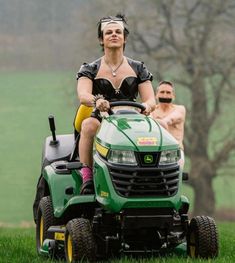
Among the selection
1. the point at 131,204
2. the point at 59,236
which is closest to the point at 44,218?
the point at 59,236

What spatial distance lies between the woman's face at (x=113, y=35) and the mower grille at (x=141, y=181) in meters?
1.43

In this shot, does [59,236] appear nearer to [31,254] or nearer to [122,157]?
[31,254]

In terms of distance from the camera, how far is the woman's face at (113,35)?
871cm

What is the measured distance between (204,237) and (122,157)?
44.0 inches

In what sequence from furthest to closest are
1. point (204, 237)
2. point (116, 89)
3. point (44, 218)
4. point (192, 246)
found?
point (44, 218) < point (116, 89) < point (192, 246) < point (204, 237)

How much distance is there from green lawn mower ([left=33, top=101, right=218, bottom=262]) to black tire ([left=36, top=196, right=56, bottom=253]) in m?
0.30

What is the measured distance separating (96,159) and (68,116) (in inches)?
1564

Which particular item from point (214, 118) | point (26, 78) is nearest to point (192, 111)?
point (214, 118)

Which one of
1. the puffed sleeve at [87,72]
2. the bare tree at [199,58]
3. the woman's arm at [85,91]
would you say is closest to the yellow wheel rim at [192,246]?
the woman's arm at [85,91]

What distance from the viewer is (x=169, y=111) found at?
1216cm

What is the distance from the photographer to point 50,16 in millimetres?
52656

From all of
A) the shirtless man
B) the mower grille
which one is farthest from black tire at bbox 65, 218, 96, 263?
the shirtless man

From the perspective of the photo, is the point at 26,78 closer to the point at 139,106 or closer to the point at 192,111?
the point at 192,111

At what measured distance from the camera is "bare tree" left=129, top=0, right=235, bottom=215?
35625 mm
